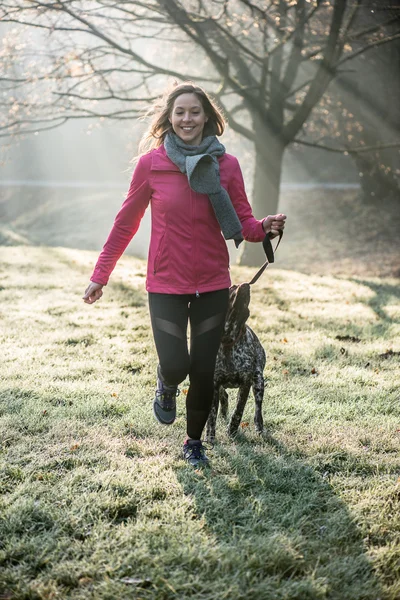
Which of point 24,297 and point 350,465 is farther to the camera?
point 24,297

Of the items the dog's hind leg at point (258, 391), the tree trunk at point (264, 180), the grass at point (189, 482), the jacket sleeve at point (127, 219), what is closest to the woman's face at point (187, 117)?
the jacket sleeve at point (127, 219)

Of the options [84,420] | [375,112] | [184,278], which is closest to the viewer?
[184,278]

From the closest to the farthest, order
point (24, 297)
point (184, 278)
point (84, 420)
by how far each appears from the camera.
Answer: point (184, 278) < point (84, 420) < point (24, 297)

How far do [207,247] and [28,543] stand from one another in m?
1.92

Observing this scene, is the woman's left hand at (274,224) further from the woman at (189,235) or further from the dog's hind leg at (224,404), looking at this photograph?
the dog's hind leg at (224,404)

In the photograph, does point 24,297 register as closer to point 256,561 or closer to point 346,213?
point 256,561

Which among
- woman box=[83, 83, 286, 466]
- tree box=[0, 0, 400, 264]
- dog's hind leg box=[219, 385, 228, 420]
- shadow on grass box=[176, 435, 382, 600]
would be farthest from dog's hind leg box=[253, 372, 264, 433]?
tree box=[0, 0, 400, 264]

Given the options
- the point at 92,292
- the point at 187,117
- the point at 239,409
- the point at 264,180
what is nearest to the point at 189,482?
the point at 239,409

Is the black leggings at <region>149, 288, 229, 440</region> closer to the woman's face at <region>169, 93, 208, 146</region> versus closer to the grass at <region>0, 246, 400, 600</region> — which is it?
the grass at <region>0, 246, 400, 600</region>

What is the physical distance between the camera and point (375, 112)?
19.4 metres

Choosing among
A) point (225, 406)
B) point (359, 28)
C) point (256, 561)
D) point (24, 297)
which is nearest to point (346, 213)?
point (359, 28)

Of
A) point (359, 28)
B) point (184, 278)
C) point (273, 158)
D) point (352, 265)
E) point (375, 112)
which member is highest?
point (359, 28)

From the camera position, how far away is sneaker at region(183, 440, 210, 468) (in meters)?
3.89

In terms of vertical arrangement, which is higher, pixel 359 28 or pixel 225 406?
pixel 359 28
